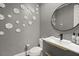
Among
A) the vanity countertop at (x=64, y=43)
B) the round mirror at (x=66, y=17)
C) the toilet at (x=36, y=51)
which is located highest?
the round mirror at (x=66, y=17)

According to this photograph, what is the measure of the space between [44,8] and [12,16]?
43cm

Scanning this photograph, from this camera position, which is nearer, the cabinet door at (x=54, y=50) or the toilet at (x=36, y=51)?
the cabinet door at (x=54, y=50)

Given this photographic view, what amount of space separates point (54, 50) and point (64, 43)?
146 mm

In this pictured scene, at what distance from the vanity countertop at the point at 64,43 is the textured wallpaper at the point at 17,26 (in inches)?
7.5

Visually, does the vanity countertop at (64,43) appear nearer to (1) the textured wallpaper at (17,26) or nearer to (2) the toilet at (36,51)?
(2) the toilet at (36,51)

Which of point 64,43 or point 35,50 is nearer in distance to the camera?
point 64,43

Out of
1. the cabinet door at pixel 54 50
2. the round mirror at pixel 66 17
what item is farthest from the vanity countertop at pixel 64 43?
the round mirror at pixel 66 17

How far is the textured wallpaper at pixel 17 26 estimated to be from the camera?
1.02 metres

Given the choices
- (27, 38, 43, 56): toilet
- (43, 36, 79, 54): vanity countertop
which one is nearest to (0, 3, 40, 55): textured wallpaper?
(27, 38, 43, 56): toilet

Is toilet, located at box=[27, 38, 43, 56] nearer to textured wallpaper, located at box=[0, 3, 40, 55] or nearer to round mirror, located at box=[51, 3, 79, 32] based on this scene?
textured wallpaper, located at box=[0, 3, 40, 55]

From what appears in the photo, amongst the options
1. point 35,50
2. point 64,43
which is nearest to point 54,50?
point 64,43

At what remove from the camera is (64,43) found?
901 millimetres

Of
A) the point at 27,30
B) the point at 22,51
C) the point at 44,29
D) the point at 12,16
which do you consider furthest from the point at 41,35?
the point at 12,16

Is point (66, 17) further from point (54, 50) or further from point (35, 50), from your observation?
point (35, 50)
